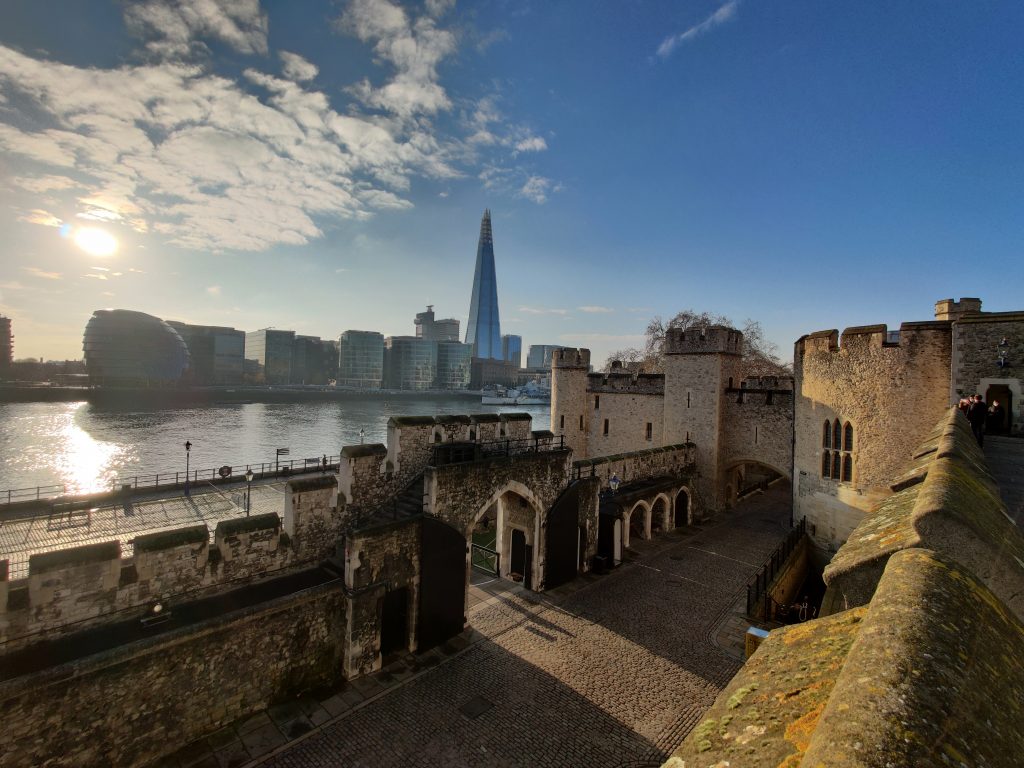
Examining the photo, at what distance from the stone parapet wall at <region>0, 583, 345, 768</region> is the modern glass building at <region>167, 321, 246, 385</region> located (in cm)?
15128

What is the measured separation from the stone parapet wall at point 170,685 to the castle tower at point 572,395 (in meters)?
20.6

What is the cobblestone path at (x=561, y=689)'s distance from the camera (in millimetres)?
8727

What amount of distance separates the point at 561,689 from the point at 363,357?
15747cm

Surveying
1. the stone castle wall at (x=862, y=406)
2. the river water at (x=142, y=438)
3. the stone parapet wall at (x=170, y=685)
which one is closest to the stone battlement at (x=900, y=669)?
the stone parapet wall at (x=170, y=685)

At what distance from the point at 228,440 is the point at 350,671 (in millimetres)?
52018

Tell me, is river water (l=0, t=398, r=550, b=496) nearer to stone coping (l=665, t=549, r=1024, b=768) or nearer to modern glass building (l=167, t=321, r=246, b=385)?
stone coping (l=665, t=549, r=1024, b=768)

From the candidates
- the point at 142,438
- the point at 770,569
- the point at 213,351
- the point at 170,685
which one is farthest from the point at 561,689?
the point at 213,351

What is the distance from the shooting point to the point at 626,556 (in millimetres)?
18312

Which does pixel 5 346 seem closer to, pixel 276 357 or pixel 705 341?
pixel 276 357

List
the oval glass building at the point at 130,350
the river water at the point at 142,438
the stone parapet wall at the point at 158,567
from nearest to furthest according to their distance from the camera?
1. the stone parapet wall at the point at 158,567
2. the river water at the point at 142,438
3. the oval glass building at the point at 130,350

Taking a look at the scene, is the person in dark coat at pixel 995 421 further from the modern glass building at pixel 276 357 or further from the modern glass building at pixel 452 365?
the modern glass building at pixel 276 357

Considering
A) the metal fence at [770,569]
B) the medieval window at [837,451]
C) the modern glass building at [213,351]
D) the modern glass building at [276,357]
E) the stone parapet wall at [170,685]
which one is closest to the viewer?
the stone parapet wall at [170,685]

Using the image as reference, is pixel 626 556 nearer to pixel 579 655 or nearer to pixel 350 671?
pixel 579 655

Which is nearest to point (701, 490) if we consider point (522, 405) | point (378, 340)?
point (522, 405)
